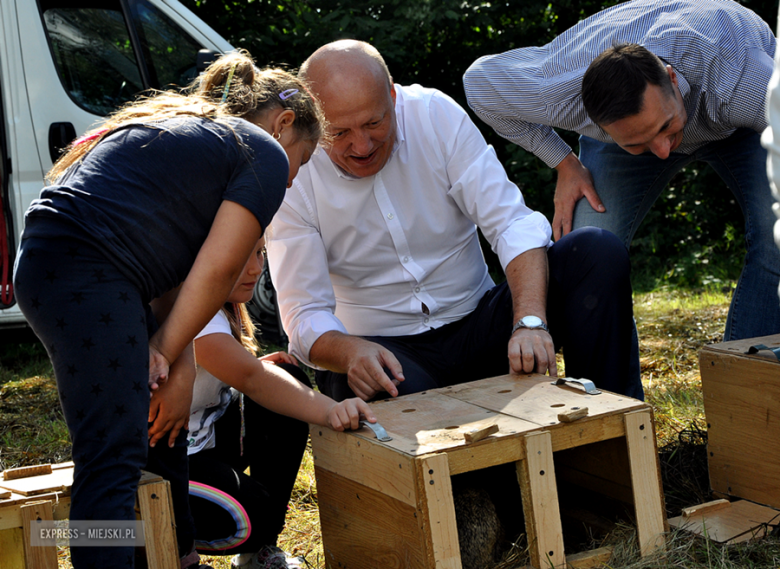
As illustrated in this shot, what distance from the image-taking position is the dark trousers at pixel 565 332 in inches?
83.7

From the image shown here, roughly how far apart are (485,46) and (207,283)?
218 inches

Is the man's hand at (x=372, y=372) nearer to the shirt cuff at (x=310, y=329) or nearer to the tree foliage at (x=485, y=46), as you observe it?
the shirt cuff at (x=310, y=329)

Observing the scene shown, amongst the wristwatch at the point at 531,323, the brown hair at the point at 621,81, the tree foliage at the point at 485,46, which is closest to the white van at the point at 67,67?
the tree foliage at the point at 485,46

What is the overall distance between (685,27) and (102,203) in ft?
6.69

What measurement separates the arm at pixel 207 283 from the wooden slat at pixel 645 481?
842 millimetres

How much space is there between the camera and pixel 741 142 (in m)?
2.64

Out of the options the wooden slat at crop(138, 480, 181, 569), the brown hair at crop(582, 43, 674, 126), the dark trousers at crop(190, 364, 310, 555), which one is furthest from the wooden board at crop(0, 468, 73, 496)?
the brown hair at crop(582, 43, 674, 126)

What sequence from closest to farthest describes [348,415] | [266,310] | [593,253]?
[348,415] < [593,253] < [266,310]

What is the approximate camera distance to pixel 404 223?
244 cm

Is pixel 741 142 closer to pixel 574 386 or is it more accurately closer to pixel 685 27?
pixel 685 27

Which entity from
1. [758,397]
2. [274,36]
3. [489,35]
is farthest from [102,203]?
[489,35]

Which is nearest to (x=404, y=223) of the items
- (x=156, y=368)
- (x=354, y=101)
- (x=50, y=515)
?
(x=354, y=101)

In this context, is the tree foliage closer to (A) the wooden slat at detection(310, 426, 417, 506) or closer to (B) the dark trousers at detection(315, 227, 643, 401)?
(B) the dark trousers at detection(315, 227, 643, 401)

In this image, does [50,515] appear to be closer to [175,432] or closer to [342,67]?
[175,432]
